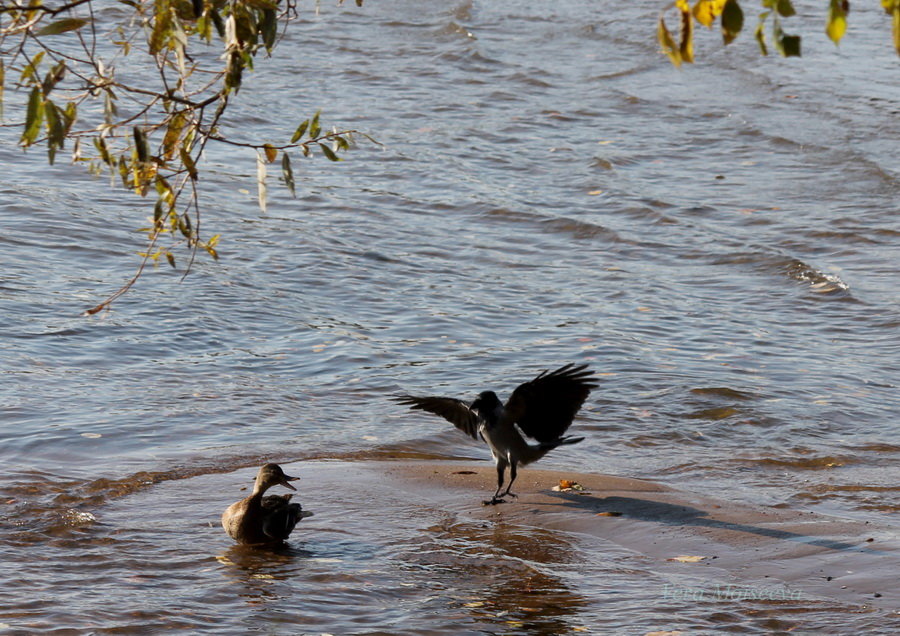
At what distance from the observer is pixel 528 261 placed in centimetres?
1305

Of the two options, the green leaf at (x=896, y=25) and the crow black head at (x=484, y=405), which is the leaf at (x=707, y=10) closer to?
the green leaf at (x=896, y=25)

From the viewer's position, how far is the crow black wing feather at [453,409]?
7.17 metres

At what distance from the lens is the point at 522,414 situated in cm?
704

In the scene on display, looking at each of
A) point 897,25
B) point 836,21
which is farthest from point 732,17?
point 897,25

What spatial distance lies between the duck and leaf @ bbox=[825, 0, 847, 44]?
409cm

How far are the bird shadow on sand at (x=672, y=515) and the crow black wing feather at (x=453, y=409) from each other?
677 mm

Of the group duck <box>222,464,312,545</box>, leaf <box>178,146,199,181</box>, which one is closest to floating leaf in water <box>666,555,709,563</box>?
duck <box>222,464,312,545</box>

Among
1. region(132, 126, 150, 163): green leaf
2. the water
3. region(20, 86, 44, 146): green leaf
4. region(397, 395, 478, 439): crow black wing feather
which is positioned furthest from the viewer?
region(397, 395, 478, 439): crow black wing feather

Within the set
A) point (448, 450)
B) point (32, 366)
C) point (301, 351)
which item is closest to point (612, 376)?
point (448, 450)

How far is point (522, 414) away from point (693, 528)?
114 cm

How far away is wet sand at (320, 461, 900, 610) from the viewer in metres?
5.88

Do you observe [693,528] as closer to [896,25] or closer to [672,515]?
[672,515]

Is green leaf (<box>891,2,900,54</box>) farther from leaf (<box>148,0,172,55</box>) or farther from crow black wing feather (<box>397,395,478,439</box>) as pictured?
crow black wing feather (<box>397,395,478,439</box>)

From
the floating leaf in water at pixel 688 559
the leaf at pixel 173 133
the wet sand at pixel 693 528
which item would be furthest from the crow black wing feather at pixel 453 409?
the leaf at pixel 173 133
